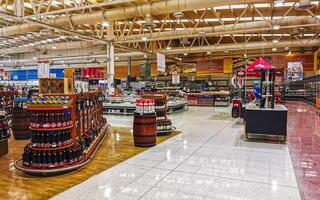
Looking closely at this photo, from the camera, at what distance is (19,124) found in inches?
275

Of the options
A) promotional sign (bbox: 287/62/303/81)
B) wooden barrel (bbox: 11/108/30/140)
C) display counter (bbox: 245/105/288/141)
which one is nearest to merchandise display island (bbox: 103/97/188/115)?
wooden barrel (bbox: 11/108/30/140)

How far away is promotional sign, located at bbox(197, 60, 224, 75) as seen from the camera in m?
21.0

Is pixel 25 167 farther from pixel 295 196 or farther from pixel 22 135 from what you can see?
pixel 295 196

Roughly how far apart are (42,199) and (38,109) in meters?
1.51

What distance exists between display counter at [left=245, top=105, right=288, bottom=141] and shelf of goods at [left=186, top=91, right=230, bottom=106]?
11.4 m

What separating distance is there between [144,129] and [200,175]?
2148mm

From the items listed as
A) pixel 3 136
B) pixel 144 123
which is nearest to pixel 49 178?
pixel 3 136

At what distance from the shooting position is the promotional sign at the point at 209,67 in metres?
21.0

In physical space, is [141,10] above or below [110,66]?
above

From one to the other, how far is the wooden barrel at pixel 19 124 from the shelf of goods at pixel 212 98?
44.6 ft

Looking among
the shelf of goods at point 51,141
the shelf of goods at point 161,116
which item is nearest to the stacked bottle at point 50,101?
the shelf of goods at point 51,141

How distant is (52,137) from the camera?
4.35 m

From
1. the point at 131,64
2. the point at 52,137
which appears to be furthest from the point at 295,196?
the point at 131,64

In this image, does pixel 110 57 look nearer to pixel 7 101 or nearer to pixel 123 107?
pixel 123 107
